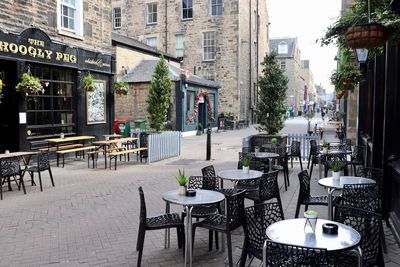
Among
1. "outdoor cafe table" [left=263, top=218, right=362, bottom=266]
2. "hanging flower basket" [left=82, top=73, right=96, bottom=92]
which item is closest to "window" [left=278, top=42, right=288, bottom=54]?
"hanging flower basket" [left=82, top=73, right=96, bottom=92]

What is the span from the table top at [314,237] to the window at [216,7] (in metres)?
29.1

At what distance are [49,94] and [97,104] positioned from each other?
7.84 feet

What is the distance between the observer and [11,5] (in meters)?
11.3

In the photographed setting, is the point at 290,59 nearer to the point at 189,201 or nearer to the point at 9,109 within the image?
the point at 9,109

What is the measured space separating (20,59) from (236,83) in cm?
2111

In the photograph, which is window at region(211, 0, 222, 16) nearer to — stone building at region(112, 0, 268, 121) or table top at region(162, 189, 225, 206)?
stone building at region(112, 0, 268, 121)

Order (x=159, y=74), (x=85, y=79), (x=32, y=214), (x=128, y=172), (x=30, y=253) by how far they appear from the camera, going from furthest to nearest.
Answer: (x=159, y=74) → (x=85, y=79) → (x=128, y=172) → (x=32, y=214) → (x=30, y=253)

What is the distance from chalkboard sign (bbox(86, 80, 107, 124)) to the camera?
48.6ft

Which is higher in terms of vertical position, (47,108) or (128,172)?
(47,108)

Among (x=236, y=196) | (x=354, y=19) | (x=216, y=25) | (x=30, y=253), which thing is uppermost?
(x=216, y=25)

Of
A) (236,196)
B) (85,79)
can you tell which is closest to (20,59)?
(85,79)

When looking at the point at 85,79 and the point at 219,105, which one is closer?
the point at 85,79

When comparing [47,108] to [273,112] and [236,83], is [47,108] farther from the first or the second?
[236,83]

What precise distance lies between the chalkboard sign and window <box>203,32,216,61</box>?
16867 mm
